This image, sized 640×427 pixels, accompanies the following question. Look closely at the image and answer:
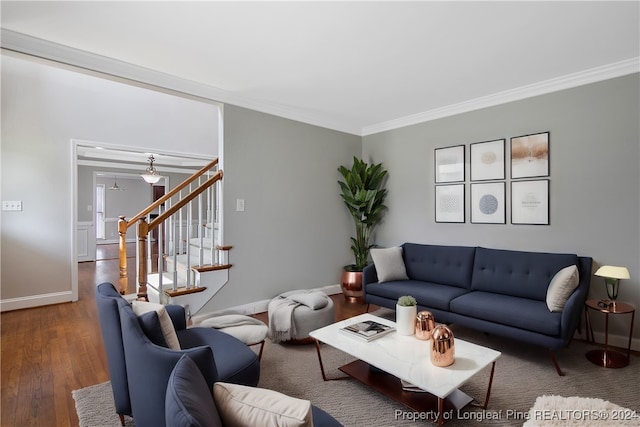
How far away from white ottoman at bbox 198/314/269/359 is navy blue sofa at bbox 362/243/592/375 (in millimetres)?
1560

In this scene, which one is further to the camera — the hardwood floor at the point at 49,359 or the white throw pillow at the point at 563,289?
the white throw pillow at the point at 563,289

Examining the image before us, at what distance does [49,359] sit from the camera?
102 inches

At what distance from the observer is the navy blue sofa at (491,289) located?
2469 millimetres

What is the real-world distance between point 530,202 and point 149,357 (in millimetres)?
3554

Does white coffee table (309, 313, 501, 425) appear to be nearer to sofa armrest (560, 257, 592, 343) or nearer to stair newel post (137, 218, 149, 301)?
sofa armrest (560, 257, 592, 343)

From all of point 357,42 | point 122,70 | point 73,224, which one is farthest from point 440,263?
point 73,224

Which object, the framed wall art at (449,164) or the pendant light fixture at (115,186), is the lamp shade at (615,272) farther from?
the pendant light fixture at (115,186)

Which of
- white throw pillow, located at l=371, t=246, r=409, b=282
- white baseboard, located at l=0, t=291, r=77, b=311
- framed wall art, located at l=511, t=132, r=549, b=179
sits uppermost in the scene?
framed wall art, located at l=511, t=132, r=549, b=179

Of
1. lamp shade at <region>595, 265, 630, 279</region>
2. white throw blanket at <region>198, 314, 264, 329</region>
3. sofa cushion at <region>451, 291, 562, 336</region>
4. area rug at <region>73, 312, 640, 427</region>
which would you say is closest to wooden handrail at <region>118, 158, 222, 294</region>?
white throw blanket at <region>198, 314, 264, 329</region>

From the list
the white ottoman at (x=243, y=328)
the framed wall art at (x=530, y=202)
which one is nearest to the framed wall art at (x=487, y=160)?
the framed wall art at (x=530, y=202)

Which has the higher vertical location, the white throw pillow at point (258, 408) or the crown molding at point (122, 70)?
the crown molding at point (122, 70)

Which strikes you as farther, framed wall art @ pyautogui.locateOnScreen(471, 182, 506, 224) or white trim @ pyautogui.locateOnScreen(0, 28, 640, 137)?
framed wall art @ pyautogui.locateOnScreen(471, 182, 506, 224)

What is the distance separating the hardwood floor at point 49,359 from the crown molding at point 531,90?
2.56 m

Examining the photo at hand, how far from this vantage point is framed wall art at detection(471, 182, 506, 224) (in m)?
3.49
